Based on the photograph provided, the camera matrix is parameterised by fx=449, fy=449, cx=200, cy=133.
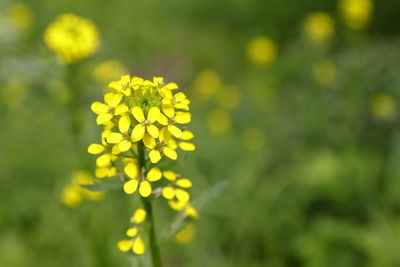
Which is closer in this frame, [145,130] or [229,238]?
[145,130]

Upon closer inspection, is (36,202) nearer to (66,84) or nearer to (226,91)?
(66,84)

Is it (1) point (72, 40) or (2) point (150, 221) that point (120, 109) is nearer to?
(2) point (150, 221)

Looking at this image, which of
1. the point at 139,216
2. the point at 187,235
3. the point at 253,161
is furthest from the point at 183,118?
the point at 253,161

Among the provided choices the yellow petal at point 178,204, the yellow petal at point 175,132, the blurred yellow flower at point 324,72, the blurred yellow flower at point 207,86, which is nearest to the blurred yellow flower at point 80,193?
the yellow petal at point 178,204

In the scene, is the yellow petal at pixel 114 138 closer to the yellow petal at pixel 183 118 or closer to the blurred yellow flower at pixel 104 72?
the yellow petal at pixel 183 118

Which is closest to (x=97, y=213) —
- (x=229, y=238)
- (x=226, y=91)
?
(x=229, y=238)

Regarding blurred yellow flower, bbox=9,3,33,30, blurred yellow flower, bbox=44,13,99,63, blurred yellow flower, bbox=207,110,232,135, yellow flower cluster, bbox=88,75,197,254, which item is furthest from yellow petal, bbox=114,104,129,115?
blurred yellow flower, bbox=9,3,33,30
